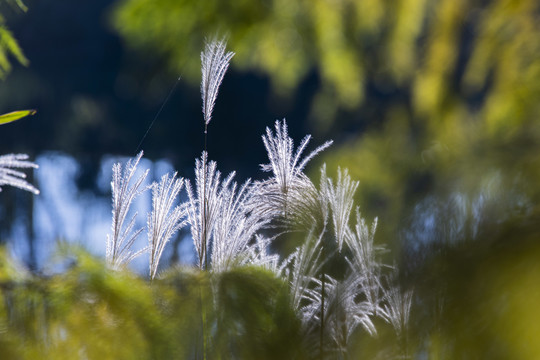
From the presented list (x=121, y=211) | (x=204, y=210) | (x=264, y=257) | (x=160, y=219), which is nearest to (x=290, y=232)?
(x=264, y=257)

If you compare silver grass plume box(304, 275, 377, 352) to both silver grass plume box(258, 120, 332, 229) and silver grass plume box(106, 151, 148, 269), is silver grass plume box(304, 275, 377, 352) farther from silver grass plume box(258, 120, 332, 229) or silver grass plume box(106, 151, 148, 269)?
silver grass plume box(106, 151, 148, 269)

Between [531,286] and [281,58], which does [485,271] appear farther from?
[281,58]

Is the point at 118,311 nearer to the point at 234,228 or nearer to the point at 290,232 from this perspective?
the point at 234,228

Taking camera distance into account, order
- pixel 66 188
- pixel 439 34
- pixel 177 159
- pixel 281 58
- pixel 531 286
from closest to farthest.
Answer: pixel 531 286, pixel 439 34, pixel 281 58, pixel 177 159, pixel 66 188

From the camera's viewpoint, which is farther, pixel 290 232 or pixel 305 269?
pixel 290 232

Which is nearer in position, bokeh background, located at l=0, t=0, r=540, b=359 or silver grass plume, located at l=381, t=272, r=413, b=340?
bokeh background, located at l=0, t=0, r=540, b=359

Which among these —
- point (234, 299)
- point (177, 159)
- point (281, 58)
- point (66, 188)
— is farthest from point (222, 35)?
point (66, 188)

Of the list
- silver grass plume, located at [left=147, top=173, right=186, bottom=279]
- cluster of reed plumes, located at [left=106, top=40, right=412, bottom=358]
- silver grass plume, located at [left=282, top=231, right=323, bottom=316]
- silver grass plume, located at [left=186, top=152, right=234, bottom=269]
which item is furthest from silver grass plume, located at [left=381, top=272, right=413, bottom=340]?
silver grass plume, located at [left=147, top=173, right=186, bottom=279]
